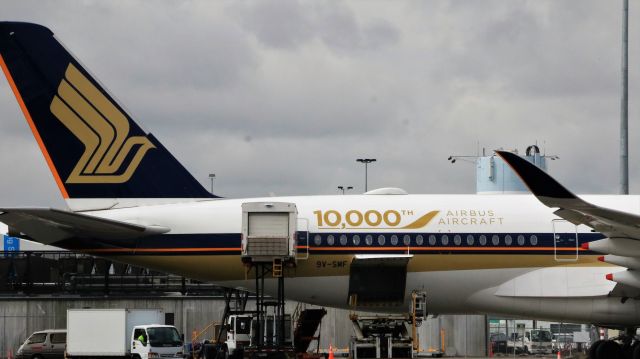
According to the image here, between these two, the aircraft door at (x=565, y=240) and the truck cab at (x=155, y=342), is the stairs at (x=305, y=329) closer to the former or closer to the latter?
the truck cab at (x=155, y=342)

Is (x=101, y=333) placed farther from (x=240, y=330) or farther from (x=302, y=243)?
(x=302, y=243)

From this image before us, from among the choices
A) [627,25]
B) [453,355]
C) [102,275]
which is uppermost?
[627,25]

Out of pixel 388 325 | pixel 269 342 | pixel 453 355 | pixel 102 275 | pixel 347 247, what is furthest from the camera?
pixel 102 275

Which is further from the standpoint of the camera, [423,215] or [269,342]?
[269,342]

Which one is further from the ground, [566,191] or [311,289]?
[566,191]

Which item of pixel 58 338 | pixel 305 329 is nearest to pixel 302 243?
pixel 305 329

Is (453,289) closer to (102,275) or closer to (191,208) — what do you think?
(191,208)

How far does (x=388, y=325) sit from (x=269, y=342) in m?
5.39

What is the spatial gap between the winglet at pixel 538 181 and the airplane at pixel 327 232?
5277mm

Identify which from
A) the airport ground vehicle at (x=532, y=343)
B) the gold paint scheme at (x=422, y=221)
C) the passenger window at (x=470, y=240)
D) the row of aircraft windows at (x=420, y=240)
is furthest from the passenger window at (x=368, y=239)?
the airport ground vehicle at (x=532, y=343)

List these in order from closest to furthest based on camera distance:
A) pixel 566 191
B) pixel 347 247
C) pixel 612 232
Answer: pixel 566 191 < pixel 612 232 < pixel 347 247

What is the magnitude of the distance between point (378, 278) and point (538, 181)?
8254mm

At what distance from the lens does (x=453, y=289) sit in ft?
119

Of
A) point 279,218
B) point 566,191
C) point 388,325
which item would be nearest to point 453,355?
point 388,325
